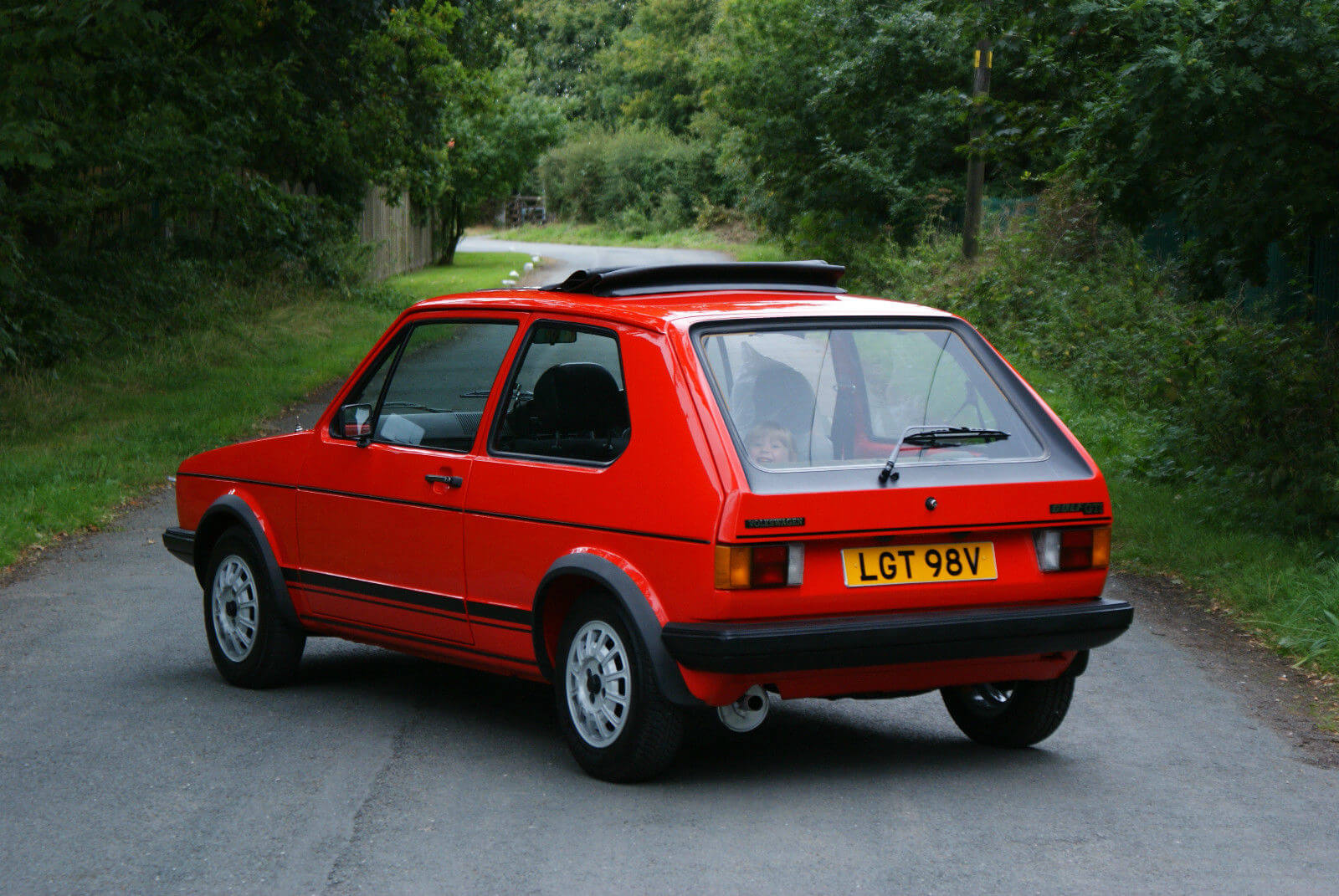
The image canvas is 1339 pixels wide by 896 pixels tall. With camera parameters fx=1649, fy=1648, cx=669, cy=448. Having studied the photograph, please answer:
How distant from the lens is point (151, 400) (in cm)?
1748

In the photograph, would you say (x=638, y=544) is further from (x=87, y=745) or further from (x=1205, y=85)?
(x=1205, y=85)

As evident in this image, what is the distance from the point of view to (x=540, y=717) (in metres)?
6.39

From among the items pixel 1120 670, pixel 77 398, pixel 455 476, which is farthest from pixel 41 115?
pixel 1120 670

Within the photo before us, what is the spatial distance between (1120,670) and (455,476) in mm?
3275

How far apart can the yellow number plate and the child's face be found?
1.20 feet

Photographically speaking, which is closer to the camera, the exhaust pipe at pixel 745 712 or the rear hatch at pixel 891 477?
the rear hatch at pixel 891 477

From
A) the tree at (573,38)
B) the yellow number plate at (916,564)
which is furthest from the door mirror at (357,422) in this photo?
the tree at (573,38)

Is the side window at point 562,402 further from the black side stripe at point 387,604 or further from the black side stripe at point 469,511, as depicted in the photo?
the black side stripe at point 387,604

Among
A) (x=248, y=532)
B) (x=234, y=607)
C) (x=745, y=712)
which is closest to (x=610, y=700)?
(x=745, y=712)

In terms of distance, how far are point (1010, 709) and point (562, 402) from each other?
1.95 m

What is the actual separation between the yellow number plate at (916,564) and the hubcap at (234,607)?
2975 mm

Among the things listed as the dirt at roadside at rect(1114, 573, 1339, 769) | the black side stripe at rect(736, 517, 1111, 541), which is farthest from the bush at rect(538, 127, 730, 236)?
the black side stripe at rect(736, 517, 1111, 541)

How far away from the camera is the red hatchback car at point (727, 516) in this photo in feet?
16.4

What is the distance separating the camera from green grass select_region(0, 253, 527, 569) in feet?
39.5
